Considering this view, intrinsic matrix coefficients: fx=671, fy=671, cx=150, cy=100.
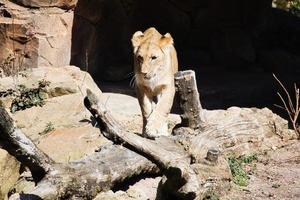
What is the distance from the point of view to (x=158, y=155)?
552 cm

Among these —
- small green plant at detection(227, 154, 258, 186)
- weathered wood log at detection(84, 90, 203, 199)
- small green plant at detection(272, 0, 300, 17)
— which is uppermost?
weathered wood log at detection(84, 90, 203, 199)

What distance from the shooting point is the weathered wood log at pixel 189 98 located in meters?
6.61

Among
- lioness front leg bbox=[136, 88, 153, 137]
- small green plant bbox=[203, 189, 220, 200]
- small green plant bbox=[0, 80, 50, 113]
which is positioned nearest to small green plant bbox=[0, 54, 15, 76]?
small green plant bbox=[0, 80, 50, 113]

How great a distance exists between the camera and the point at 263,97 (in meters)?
11.0

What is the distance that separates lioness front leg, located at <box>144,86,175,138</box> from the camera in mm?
7041

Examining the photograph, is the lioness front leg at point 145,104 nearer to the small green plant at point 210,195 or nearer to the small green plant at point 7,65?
the small green plant at point 210,195

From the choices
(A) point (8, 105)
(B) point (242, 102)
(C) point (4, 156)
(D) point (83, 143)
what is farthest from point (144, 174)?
(B) point (242, 102)

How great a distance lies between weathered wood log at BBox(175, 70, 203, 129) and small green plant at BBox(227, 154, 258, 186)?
0.54 m

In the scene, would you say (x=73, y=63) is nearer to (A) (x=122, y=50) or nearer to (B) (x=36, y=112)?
(A) (x=122, y=50)

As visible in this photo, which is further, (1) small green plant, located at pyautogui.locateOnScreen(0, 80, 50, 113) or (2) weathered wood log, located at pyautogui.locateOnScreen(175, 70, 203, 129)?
(1) small green plant, located at pyautogui.locateOnScreen(0, 80, 50, 113)

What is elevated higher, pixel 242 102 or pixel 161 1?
pixel 161 1

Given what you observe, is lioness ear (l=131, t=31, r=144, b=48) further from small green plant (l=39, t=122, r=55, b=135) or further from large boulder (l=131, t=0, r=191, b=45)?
large boulder (l=131, t=0, r=191, b=45)

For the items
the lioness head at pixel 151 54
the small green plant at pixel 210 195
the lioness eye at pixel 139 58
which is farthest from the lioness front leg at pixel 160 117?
the small green plant at pixel 210 195

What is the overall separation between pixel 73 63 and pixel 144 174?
16.0 feet
